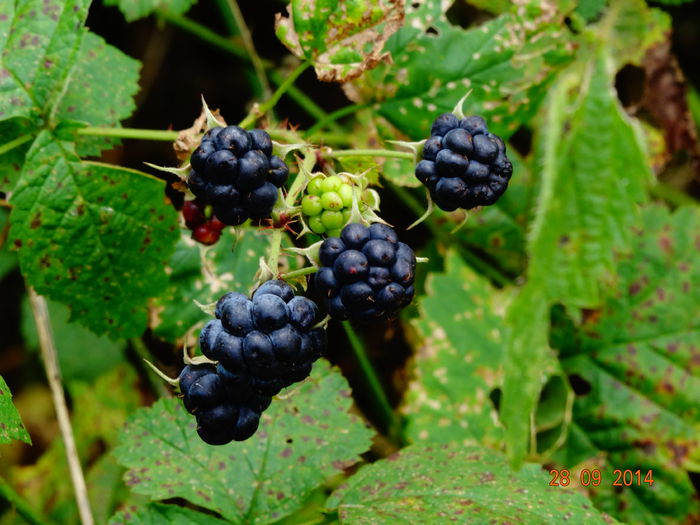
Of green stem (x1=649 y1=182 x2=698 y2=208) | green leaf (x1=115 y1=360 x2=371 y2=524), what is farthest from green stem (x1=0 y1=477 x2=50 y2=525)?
green stem (x1=649 y1=182 x2=698 y2=208)

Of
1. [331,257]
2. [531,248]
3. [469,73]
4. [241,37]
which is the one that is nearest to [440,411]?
[531,248]

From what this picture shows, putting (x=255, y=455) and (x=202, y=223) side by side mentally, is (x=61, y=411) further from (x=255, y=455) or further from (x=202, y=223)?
(x=202, y=223)

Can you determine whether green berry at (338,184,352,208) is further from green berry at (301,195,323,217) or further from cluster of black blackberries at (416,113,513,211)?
cluster of black blackberries at (416,113,513,211)

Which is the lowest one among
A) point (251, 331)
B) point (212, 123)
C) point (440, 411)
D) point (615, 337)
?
point (440, 411)

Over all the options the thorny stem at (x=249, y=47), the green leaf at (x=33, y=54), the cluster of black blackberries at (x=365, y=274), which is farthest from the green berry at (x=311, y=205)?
the thorny stem at (x=249, y=47)

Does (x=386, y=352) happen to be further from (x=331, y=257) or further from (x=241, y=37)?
(x=331, y=257)

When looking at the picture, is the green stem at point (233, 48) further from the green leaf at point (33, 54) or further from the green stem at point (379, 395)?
the green leaf at point (33, 54)
